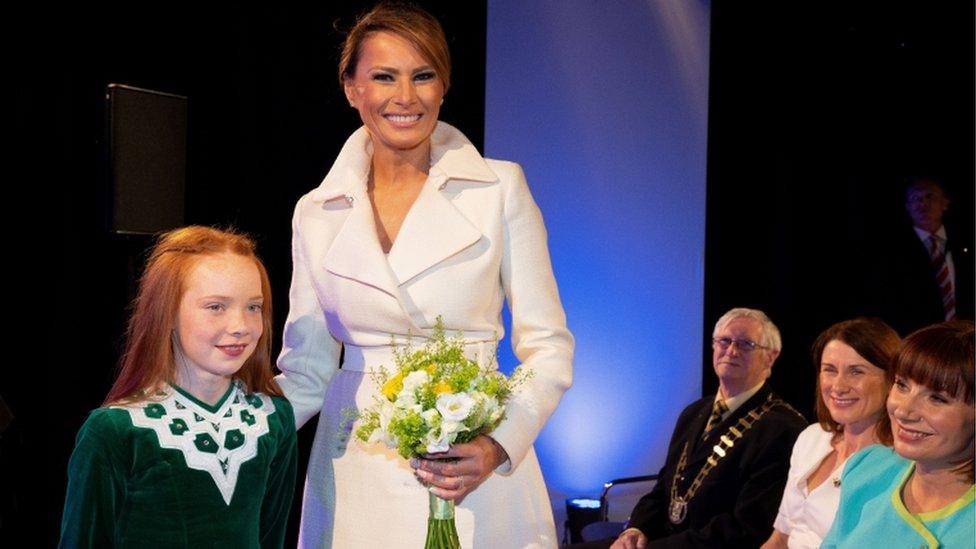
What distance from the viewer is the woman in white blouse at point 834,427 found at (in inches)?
158

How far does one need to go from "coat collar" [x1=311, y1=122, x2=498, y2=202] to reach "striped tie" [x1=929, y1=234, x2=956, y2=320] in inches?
217

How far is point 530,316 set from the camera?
2557mm

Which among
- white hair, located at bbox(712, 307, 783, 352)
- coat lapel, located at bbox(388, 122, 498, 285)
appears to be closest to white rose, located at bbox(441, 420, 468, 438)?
coat lapel, located at bbox(388, 122, 498, 285)

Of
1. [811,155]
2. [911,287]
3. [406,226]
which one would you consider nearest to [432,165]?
[406,226]

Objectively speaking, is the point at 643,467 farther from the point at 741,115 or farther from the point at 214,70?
the point at 214,70

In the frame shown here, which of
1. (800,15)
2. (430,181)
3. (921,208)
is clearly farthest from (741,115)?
(430,181)

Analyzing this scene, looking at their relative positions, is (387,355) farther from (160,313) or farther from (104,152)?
(104,152)

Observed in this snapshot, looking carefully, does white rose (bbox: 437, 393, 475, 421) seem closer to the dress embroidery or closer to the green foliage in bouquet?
the green foliage in bouquet

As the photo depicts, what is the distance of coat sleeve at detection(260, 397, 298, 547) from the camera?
8.48 ft

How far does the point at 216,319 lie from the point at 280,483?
38cm

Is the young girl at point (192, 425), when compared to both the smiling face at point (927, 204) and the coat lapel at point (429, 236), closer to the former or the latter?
the coat lapel at point (429, 236)

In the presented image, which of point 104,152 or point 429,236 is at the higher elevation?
point 104,152

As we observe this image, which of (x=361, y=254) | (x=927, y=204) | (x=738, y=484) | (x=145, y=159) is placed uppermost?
(x=927, y=204)

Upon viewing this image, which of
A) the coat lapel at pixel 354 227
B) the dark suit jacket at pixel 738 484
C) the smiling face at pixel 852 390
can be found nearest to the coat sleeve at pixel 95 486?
the coat lapel at pixel 354 227
